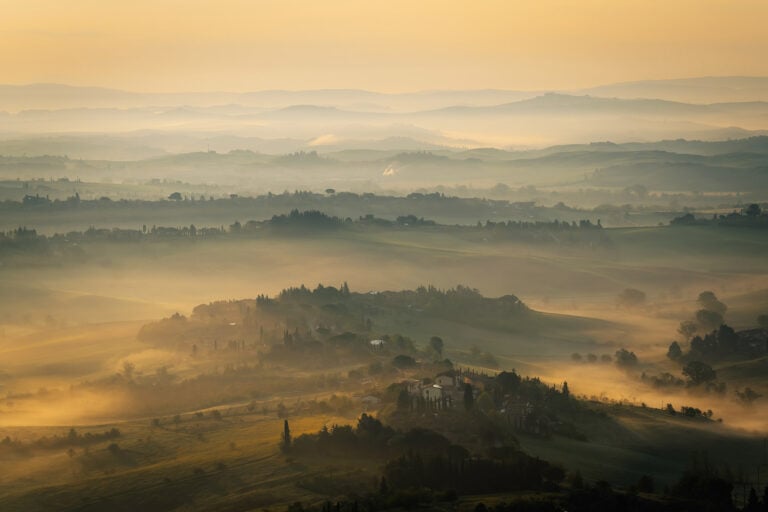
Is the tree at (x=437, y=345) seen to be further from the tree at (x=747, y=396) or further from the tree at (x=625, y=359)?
the tree at (x=747, y=396)

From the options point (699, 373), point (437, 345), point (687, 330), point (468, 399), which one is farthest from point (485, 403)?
point (687, 330)

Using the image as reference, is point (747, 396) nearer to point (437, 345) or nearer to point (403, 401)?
point (437, 345)

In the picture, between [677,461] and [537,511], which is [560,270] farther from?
[537,511]

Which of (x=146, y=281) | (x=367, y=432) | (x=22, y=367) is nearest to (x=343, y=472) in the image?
(x=367, y=432)

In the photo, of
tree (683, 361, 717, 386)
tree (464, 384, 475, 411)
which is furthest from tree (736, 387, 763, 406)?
tree (464, 384, 475, 411)

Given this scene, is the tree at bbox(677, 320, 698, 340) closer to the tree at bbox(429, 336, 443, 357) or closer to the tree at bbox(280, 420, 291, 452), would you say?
the tree at bbox(429, 336, 443, 357)

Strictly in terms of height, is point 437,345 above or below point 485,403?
below

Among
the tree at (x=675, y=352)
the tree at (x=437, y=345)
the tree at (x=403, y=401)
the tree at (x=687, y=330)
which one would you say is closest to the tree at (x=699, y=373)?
the tree at (x=675, y=352)

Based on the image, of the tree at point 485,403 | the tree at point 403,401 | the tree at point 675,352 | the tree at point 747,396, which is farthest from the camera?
the tree at point 675,352

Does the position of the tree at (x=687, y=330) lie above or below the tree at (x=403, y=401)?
below
